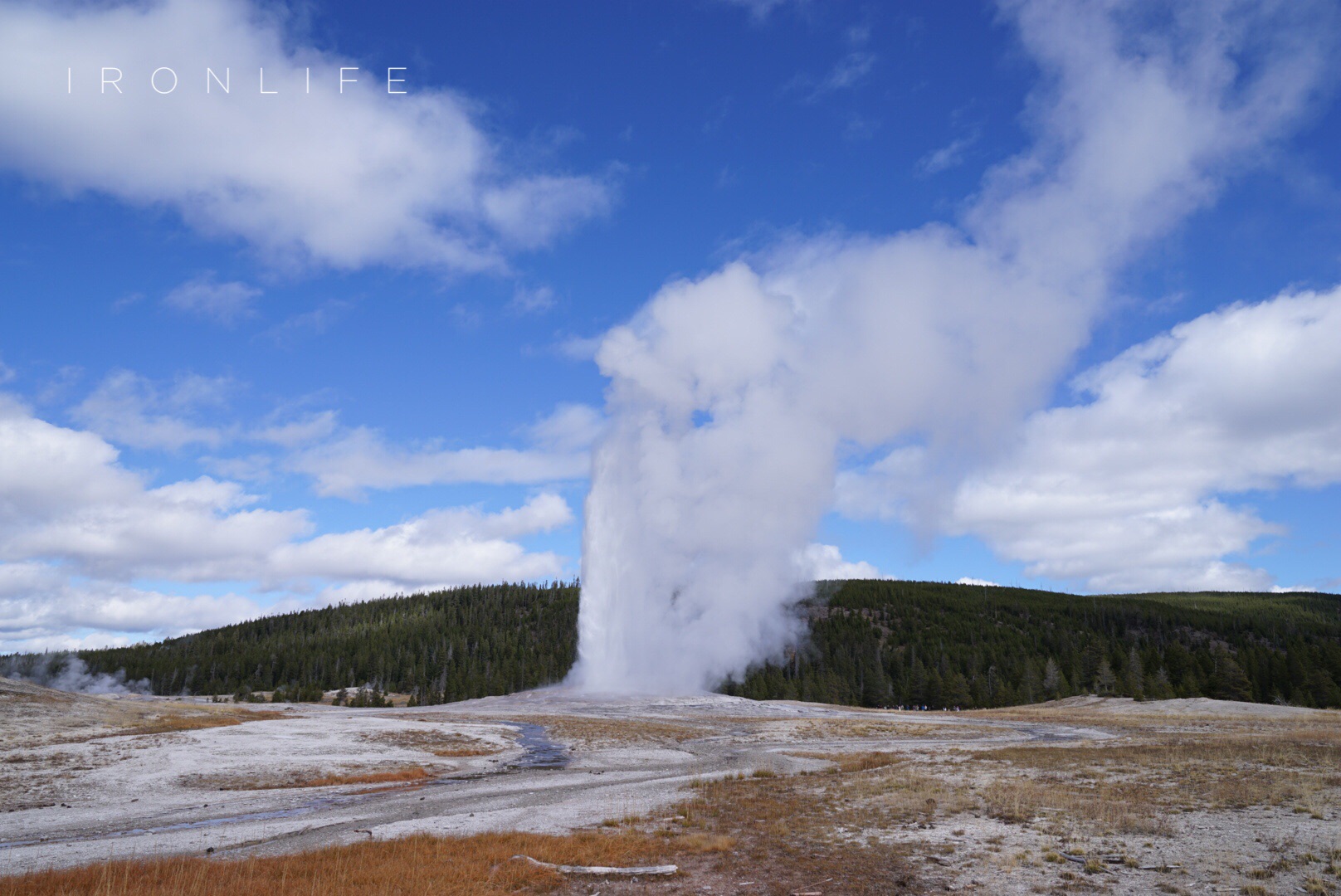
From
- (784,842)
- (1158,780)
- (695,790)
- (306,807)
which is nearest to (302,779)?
(306,807)

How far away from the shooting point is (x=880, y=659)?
141m

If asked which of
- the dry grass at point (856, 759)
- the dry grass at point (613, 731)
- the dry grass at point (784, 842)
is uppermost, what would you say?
the dry grass at point (784, 842)

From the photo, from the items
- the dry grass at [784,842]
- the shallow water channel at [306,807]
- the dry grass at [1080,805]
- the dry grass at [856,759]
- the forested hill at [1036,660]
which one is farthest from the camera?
the forested hill at [1036,660]

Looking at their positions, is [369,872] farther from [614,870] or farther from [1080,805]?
[1080,805]

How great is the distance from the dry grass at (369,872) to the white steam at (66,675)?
181915mm

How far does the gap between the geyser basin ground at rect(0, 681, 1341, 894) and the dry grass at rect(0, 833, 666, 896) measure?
6.54 feet

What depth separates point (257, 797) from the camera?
27562mm

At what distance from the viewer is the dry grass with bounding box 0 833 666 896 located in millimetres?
13383

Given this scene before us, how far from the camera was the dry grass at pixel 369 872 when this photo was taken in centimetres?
1338

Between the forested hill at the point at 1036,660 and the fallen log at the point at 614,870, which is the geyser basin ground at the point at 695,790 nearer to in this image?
the fallen log at the point at 614,870

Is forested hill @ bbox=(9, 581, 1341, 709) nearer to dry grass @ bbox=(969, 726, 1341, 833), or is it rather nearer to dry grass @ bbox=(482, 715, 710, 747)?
dry grass @ bbox=(482, 715, 710, 747)

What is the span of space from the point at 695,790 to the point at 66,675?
211767 mm

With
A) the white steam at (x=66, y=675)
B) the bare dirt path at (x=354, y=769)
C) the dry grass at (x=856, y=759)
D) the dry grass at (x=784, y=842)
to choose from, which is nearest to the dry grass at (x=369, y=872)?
the dry grass at (x=784, y=842)

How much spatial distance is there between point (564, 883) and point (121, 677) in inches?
8077
